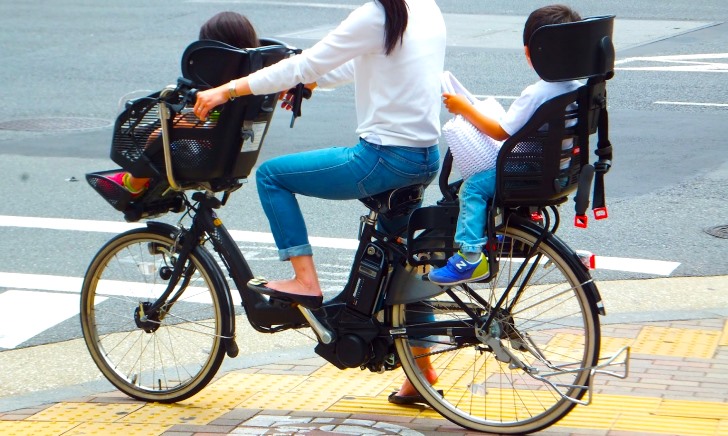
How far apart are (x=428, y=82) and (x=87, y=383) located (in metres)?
2.40

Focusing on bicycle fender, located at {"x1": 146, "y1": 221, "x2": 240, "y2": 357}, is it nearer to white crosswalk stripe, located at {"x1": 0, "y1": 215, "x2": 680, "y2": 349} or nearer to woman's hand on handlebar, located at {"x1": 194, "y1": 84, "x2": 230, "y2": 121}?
woman's hand on handlebar, located at {"x1": 194, "y1": 84, "x2": 230, "y2": 121}

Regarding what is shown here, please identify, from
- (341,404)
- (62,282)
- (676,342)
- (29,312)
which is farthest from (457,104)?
(62,282)

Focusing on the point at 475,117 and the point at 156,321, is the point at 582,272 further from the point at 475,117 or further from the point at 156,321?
the point at 156,321

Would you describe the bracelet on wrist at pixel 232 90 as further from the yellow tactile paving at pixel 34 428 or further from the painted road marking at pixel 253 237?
the painted road marking at pixel 253 237

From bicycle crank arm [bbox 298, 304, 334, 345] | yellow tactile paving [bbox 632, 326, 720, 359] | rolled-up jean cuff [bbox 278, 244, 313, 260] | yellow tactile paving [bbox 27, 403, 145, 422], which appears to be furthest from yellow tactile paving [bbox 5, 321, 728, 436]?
rolled-up jean cuff [bbox 278, 244, 313, 260]

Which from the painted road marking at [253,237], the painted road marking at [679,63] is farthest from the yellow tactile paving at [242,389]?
the painted road marking at [679,63]

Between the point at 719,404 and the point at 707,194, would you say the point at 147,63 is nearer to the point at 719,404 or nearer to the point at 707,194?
the point at 707,194

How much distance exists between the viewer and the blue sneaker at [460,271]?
4254mm

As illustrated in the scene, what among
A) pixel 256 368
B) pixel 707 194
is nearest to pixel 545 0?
pixel 707 194

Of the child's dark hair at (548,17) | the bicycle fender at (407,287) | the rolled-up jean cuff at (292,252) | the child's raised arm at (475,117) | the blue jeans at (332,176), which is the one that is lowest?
the bicycle fender at (407,287)

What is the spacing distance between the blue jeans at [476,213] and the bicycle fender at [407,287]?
0.32 metres

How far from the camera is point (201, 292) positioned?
17.3 ft

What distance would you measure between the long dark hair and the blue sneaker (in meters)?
0.83

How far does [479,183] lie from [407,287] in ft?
1.87
